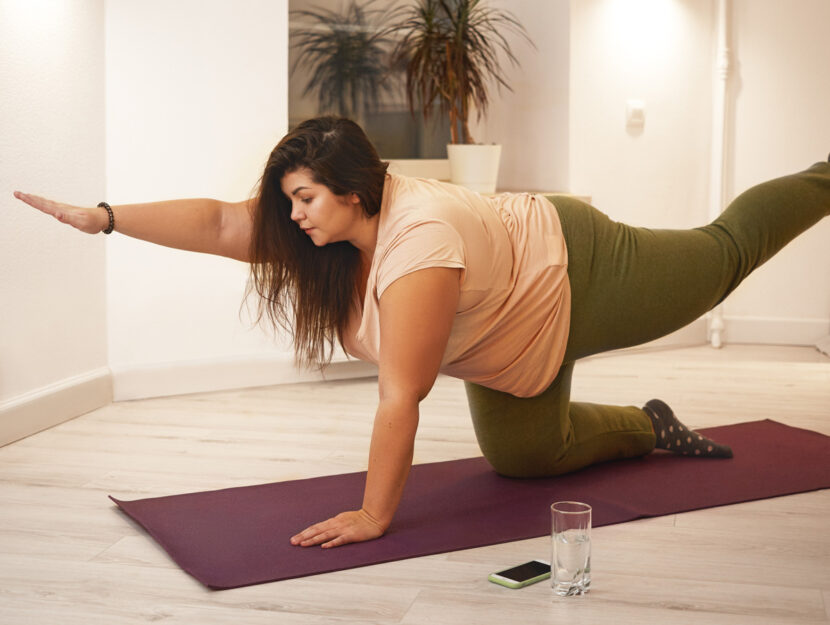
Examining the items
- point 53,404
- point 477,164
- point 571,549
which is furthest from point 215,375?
point 571,549

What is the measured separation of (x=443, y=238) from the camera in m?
1.88

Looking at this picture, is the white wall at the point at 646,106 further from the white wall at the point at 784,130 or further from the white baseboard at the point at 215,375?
the white baseboard at the point at 215,375

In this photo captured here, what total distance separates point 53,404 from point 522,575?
1754 millimetres

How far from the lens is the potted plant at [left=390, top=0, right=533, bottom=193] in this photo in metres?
4.08

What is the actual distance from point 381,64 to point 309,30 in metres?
0.37

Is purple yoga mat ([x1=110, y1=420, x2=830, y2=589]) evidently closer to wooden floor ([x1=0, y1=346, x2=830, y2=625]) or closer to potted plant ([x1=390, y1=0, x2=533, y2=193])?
→ wooden floor ([x1=0, y1=346, x2=830, y2=625])

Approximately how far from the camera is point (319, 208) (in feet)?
6.36

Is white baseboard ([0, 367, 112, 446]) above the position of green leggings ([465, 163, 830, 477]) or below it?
below

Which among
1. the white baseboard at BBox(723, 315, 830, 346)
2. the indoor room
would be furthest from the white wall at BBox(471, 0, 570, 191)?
the white baseboard at BBox(723, 315, 830, 346)

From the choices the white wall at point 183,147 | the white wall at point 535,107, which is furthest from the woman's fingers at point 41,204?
the white wall at point 535,107

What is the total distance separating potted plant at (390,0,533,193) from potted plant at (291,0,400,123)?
9 cm

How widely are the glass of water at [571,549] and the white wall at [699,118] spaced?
2.86 metres

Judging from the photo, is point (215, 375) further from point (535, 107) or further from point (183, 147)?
point (535, 107)

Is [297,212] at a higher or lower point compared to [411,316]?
higher
